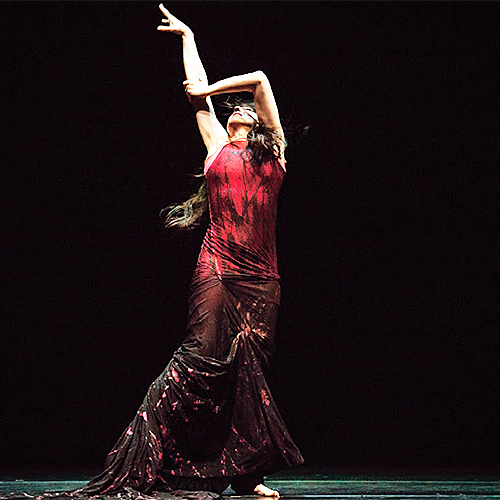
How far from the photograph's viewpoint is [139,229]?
4.18 meters

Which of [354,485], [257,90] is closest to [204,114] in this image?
[257,90]

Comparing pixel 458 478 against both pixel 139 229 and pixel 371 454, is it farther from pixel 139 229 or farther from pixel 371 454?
pixel 139 229

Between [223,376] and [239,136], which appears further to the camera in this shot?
[239,136]

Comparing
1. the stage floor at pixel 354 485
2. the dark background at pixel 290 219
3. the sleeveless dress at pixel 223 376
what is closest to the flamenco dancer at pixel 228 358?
the sleeveless dress at pixel 223 376

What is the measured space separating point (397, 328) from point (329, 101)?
1.07 m

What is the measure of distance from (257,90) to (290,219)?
1322 mm

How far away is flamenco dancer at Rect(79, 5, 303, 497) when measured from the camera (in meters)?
2.87

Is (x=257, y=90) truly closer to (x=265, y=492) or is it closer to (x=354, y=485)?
(x=265, y=492)

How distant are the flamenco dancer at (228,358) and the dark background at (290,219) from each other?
1.13 metres

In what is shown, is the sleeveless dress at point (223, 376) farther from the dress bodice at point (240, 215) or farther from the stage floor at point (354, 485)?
the stage floor at point (354, 485)

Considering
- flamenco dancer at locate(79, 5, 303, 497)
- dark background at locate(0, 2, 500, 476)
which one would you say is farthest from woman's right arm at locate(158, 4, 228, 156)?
dark background at locate(0, 2, 500, 476)

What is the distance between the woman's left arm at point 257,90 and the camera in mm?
2953

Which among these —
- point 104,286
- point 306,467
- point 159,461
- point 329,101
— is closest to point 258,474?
point 159,461

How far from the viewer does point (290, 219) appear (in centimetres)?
423
